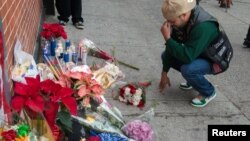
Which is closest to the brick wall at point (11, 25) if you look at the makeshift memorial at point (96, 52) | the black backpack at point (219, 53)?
the makeshift memorial at point (96, 52)

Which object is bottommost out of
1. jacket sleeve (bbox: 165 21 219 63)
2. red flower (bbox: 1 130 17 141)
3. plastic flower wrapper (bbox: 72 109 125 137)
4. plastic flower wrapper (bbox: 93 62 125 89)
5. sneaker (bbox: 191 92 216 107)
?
sneaker (bbox: 191 92 216 107)

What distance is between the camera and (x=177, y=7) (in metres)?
3.17

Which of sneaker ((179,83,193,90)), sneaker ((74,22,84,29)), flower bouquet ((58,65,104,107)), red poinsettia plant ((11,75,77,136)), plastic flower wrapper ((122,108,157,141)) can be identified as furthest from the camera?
sneaker ((74,22,84,29))

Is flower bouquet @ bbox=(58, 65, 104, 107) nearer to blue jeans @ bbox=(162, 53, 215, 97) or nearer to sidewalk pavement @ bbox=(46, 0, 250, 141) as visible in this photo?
sidewalk pavement @ bbox=(46, 0, 250, 141)

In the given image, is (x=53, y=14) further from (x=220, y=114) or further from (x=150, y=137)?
(x=150, y=137)

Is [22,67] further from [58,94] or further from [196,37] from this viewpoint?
[196,37]

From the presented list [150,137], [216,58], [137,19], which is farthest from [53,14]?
[150,137]

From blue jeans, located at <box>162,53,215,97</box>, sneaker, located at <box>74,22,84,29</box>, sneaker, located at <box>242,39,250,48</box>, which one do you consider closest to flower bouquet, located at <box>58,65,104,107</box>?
blue jeans, located at <box>162,53,215,97</box>

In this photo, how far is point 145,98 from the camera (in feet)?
12.3

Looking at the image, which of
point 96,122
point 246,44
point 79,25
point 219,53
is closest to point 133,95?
point 219,53

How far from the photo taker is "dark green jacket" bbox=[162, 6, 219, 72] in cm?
329

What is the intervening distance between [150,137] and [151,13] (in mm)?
5028

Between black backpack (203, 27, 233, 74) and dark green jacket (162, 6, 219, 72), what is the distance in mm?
61

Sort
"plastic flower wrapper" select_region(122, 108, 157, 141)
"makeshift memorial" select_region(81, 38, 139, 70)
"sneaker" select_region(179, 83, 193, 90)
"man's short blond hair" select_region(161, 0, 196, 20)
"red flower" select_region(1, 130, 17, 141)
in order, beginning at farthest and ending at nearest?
"makeshift memorial" select_region(81, 38, 139, 70) → "sneaker" select_region(179, 83, 193, 90) → "man's short blond hair" select_region(161, 0, 196, 20) → "plastic flower wrapper" select_region(122, 108, 157, 141) → "red flower" select_region(1, 130, 17, 141)
